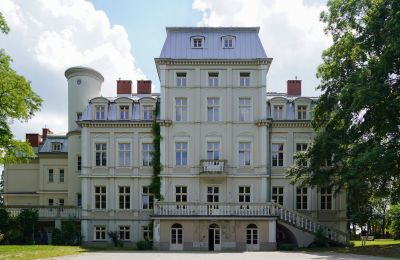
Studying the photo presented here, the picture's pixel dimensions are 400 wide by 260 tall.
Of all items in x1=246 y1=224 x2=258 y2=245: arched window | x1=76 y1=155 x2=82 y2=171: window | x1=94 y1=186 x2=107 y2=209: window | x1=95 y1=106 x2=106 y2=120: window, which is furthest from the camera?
x1=76 y1=155 x2=82 y2=171: window

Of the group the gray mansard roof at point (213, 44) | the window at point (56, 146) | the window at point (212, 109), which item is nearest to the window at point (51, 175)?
the window at point (56, 146)

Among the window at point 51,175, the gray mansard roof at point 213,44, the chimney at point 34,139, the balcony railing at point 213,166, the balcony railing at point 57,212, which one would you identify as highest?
the gray mansard roof at point 213,44

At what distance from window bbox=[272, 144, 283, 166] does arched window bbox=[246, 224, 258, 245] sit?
5628 mm

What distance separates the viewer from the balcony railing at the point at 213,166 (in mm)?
33031

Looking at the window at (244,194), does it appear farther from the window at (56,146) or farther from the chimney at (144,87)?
the window at (56,146)

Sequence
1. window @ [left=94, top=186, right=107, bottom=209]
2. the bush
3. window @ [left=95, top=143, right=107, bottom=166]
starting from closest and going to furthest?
1. the bush
2. window @ [left=94, top=186, right=107, bottom=209]
3. window @ [left=95, top=143, right=107, bottom=166]

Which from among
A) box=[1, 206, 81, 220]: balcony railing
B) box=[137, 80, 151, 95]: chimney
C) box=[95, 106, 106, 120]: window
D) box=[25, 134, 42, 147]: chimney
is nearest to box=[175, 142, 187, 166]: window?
box=[95, 106, 106, 120]: window

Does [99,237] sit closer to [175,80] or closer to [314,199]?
[175,80]

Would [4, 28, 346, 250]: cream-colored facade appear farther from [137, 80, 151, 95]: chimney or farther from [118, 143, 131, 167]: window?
[137, 80, 151, 95]: chimney

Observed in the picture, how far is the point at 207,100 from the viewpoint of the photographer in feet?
113

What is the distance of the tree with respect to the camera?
23.7m

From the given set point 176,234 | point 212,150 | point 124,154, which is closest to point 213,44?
point 212,150

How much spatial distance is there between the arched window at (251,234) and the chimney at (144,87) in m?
14.4

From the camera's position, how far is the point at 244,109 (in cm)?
3434
